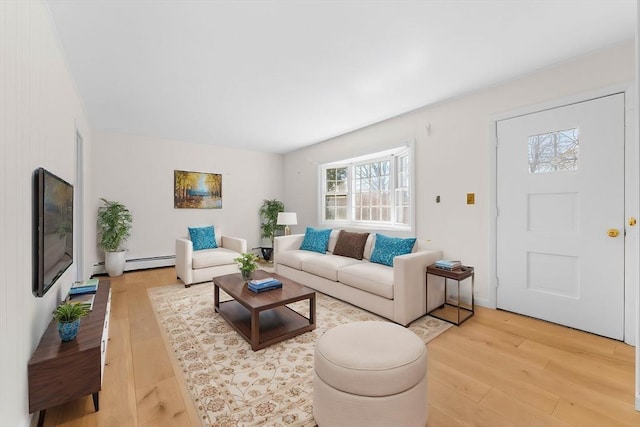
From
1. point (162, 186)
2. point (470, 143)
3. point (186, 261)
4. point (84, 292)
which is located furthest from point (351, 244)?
point (162, 186)

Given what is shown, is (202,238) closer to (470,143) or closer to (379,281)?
(379,281)

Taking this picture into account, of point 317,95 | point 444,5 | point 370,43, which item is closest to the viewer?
point 444,5

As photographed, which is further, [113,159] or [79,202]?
[113,159]

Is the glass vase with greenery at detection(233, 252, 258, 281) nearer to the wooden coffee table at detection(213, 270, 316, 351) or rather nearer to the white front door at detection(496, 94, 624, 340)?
the wooden coffee table at detection(213, 270, 316, 351)

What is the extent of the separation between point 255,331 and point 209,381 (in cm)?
46

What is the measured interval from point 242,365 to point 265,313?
85 centimetres

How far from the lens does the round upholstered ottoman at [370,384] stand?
4.25ft

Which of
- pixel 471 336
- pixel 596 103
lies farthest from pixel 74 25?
pixel 596 103

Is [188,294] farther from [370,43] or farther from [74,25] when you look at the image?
[370,43]

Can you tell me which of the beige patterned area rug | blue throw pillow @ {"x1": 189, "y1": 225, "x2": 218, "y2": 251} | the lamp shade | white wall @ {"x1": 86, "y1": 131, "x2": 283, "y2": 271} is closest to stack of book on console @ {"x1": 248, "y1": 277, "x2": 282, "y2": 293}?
the beige patterned area rug

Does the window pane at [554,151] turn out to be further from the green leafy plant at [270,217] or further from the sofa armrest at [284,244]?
the green leafy plant at [270,217]

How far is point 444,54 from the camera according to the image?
7.76 ft

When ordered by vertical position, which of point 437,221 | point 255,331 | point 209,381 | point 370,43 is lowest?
point 209,381

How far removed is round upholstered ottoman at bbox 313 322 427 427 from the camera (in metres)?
1.29
